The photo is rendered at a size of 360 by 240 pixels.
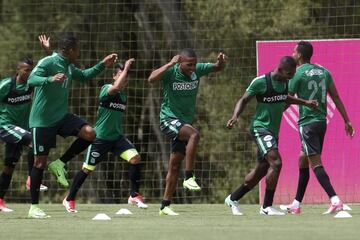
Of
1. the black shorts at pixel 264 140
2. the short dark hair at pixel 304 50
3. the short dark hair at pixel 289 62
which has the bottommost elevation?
the black shorts at pixel 264 140

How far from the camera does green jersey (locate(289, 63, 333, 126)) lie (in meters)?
14.9

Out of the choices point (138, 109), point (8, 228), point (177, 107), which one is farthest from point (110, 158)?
point (8, 228)

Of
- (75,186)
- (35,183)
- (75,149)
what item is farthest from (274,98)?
(75,186)

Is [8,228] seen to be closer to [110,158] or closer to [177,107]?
[177,107]

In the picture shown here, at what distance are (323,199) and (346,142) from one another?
1043 millimetres

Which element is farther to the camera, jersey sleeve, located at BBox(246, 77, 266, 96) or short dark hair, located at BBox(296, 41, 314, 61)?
short dark hair, located at BBox(296, 41, 314, 61)

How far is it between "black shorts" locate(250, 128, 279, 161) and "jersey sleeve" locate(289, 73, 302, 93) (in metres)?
0.86

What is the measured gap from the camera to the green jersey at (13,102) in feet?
55.8

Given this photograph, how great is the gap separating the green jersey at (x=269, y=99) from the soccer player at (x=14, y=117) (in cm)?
399

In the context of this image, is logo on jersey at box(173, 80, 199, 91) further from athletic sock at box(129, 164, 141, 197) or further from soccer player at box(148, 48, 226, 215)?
athletic sock at box(129, 164, 141, 197)

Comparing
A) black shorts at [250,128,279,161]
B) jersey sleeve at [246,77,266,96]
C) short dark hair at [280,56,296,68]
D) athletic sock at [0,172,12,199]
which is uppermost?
short dark hair at [280,56,296,68]

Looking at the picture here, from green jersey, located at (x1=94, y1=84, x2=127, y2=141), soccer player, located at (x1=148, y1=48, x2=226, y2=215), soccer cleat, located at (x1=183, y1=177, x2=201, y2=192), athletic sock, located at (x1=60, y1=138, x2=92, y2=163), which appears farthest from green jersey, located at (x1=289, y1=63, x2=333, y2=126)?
green jersey, located at (x1=94, y1=84, x2=127, y2=141)

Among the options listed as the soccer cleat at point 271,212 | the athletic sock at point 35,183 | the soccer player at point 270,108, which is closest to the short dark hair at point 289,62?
the soccer player at point 270,108

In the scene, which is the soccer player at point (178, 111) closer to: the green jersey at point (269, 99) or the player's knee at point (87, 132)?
the green jersey at point (269, 99)
